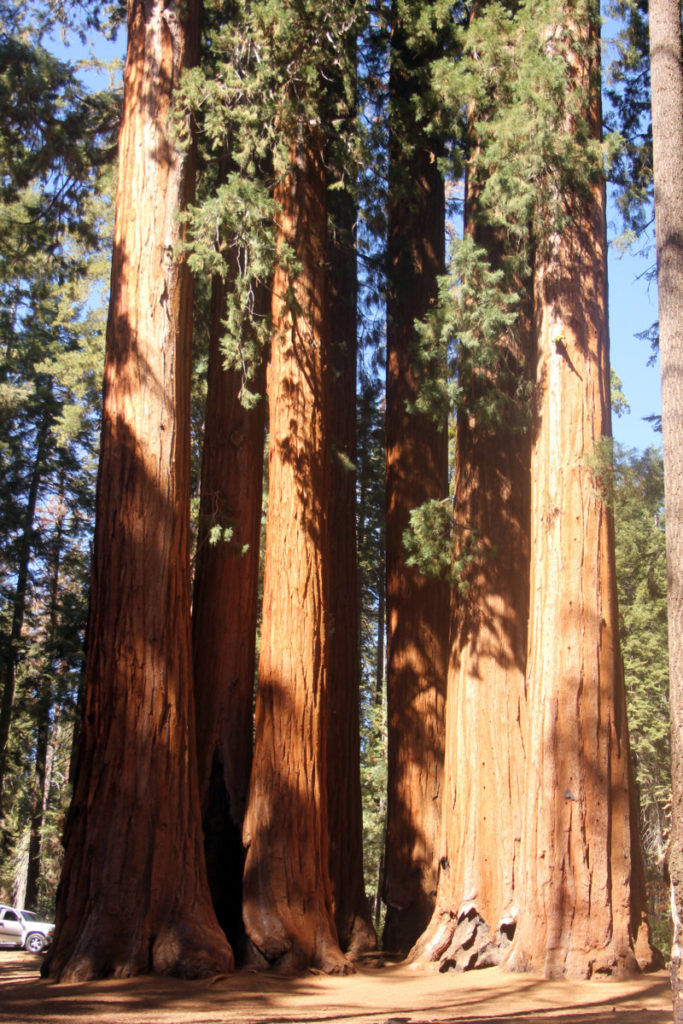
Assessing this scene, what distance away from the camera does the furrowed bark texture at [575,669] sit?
22.9ft

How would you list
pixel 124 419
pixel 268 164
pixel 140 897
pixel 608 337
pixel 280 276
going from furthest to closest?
pixel 268 164
pixel 280 276
pixel 608 337
pixel 124 419
pixel 140 897

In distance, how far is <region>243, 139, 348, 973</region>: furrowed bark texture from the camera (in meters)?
7.51

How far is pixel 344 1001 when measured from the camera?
19.9ft

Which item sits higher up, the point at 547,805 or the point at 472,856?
the point at 547,805

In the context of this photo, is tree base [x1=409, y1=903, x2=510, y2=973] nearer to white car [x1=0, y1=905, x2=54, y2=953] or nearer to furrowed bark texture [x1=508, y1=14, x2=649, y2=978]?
furrowed bark texture [x1=508, y1=14, x2=649, y2=978]

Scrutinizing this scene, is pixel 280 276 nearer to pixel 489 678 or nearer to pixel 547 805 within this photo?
pixel 489 678

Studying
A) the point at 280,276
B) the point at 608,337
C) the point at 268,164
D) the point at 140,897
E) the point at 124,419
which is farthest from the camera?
the point at 268,164

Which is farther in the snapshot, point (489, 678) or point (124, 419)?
point (489, 678)

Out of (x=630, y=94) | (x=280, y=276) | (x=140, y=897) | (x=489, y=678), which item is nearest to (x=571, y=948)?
(x=489, y=678)

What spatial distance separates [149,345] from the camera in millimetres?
7754

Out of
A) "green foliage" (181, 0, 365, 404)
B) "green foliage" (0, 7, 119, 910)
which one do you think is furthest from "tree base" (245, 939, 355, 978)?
"green foliage" (0, 7, 119, 910)

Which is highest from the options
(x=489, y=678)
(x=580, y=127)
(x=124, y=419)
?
(x=580, y=127)

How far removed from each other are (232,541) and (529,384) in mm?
3246

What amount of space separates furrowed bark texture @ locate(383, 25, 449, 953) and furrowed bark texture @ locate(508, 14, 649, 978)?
1.84m
